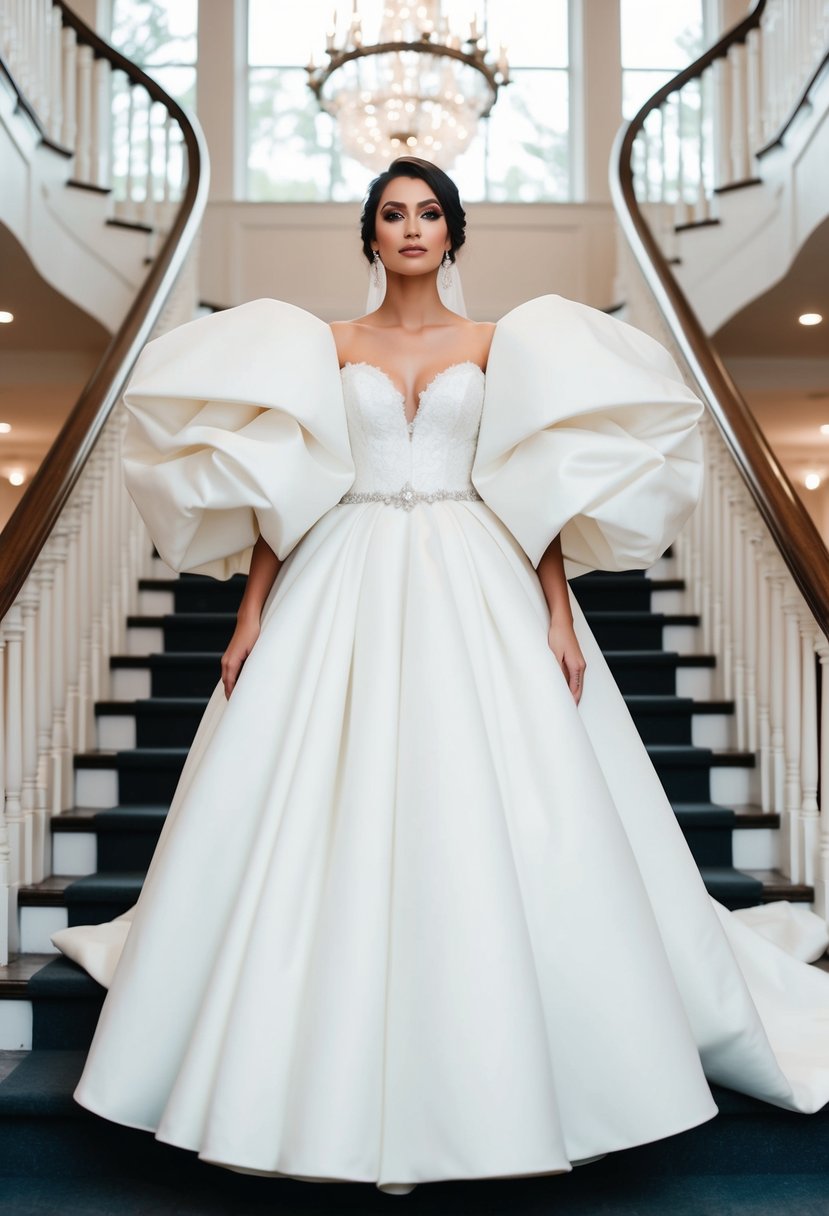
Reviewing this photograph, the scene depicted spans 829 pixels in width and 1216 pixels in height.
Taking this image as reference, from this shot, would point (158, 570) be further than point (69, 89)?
No

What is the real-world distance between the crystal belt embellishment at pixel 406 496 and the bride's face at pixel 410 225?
1.37 feet

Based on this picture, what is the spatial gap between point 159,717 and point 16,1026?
121cm

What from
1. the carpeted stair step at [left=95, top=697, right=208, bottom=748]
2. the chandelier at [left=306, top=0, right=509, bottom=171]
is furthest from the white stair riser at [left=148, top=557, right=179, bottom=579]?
the chandelier at [left=306, top=0, right=509, bottom=171]

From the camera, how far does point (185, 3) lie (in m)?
8.05

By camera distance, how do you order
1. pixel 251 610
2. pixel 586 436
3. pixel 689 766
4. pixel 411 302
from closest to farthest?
pixel 586 436 → pixel 251 610 → pixel 411 302 → pixel 689 766

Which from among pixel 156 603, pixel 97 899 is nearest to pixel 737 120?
pixel 156 603

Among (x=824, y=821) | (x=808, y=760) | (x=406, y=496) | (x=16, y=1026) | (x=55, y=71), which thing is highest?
(x=55, y=71)

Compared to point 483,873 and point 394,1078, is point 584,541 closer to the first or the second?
point 483,873

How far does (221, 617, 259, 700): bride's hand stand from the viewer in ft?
6.70

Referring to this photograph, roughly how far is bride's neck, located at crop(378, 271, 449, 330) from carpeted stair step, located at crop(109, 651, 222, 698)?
1.74 m

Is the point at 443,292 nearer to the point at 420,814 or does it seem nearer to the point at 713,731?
the point at 420,814

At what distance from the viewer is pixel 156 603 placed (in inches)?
166

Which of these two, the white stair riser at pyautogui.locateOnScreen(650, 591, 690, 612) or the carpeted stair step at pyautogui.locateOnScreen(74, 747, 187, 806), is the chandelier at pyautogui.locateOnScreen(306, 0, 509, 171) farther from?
the carpeted stair step at pyautogui.locateOnScreen(74, 747, 187, 806)

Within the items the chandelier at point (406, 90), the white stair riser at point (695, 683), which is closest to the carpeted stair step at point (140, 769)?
the white stair riser at point (695, 683)
